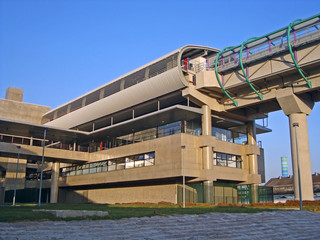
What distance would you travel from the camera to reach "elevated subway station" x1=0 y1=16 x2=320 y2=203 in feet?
124

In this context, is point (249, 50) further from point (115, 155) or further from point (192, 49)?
point (115, 155)

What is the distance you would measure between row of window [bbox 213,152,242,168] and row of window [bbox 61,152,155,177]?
Result: 841 centimetres

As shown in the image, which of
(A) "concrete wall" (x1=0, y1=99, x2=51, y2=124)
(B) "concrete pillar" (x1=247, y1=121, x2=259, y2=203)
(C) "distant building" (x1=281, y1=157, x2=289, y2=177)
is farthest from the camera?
(C) "distant building" (x1=281, y1=157, x2=289, y2=177)

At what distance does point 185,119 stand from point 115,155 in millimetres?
12977

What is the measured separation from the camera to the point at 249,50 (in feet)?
130

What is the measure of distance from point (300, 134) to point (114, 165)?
2696 cm

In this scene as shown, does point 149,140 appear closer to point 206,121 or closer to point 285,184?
point 206,121

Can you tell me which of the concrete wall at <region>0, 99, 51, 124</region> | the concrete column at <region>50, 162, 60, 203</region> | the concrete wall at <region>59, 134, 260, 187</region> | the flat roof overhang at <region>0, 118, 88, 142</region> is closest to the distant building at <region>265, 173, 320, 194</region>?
the concrete wall at <region>59, 134, 260, 187</region>

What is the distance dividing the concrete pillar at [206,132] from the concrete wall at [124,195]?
5.43 metres

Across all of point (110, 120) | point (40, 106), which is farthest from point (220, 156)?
point (40, 106)

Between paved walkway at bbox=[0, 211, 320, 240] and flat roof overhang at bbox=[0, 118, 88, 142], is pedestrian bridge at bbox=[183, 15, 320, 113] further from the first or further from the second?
flat roof overhang at bbox=[0, 118, 88, 142]

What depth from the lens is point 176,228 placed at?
1595 cm

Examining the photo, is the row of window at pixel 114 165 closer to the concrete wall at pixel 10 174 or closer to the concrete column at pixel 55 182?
the concrete column at pixel 55 182

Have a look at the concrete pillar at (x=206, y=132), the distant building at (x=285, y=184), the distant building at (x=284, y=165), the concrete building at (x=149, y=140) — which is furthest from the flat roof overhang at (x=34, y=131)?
the distant building at (x=284, y=165)
